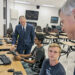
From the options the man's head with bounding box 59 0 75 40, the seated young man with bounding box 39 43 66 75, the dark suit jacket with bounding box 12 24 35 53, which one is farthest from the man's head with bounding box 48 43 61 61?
the dark suit jacket with bounding box 12 24 35 53

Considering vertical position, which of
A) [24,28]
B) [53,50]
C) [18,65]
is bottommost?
[18,65]

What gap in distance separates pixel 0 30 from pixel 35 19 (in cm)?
660

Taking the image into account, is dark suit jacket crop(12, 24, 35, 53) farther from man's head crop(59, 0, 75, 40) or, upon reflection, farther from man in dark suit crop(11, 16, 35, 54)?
man's head crop(59, 0, 75, 40)

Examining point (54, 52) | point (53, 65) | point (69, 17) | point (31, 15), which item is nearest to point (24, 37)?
point (54, 52)

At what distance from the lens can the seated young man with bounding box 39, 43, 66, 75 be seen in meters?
1.76

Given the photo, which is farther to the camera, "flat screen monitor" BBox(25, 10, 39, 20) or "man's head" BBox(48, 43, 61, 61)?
"flat screen monitor" BBox(25, 10, 39, 20)

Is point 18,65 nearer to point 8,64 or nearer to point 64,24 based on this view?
point 8,64

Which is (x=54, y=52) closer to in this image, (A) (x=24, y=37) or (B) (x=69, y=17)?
(B) (x=69, y=17)

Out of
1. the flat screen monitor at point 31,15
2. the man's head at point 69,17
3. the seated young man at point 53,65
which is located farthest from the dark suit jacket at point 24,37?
the flat screen monitor at point 31,15

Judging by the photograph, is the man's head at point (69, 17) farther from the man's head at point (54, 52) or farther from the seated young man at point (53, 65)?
the man's head at point (54, 52)

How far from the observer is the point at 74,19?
550mm

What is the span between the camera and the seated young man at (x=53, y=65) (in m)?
1.76

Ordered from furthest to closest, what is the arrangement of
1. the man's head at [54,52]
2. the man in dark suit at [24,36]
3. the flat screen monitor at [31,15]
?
1. the flat screen monitor at [31,15]
2. the man in dark suit at [24,36]
3. the man's head at [54,52]

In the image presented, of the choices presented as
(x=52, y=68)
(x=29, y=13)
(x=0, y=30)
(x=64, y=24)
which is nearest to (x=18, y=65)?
(x=52, y=68)
